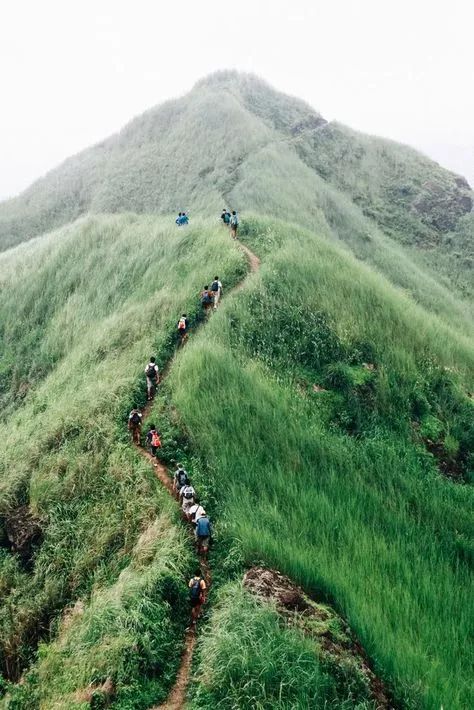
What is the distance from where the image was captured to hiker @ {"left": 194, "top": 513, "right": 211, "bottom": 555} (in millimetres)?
10031

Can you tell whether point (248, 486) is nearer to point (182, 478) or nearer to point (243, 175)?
point (182, 478)

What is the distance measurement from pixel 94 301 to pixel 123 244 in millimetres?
5604

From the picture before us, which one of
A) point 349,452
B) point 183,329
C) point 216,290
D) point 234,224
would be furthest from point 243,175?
point 349,452

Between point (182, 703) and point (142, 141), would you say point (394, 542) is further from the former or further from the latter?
point (142, 141)

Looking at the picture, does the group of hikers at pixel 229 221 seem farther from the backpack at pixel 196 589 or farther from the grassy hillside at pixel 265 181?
the backpack at pixel 196 589

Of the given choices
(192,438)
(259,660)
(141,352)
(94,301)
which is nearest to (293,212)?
(94,301)

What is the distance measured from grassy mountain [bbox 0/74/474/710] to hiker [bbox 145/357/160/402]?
1.16 ft

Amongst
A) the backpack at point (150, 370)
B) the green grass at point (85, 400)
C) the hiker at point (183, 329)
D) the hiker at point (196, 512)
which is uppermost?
the hiker at point (183, 329)

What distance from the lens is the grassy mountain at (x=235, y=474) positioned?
789 cm

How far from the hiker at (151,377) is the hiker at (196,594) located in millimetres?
6873

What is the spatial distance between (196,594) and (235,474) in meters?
A: 3.17

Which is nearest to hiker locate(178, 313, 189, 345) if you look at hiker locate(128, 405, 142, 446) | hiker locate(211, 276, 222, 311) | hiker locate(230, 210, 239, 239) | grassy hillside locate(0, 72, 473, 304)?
hiker locate(211, 276, 222, 311)

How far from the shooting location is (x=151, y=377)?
1522 centimetres

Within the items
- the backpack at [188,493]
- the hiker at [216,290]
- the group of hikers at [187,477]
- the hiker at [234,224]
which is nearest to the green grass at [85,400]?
the group of hikers at [187,477]
